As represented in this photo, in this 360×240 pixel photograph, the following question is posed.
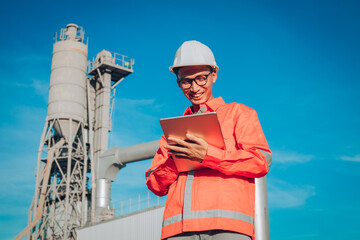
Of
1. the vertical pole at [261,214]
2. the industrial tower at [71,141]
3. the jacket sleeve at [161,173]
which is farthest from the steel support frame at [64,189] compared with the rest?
the jacket sleeve at [161,173]

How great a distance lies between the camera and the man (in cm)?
236

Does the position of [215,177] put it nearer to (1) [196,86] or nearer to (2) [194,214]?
(2) [194,214]

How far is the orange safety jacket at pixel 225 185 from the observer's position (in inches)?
93.0

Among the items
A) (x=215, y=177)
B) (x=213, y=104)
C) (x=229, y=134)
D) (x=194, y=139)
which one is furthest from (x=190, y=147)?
(x=213, y=104)

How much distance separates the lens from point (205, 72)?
2.89 metres

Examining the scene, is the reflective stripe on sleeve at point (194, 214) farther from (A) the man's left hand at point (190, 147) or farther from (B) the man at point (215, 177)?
(A) the man's left hand at point (190, 147)

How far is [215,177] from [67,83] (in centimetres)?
2236

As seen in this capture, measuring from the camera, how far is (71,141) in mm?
22578

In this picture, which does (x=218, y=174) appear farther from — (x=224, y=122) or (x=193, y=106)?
(x=193, y=106)

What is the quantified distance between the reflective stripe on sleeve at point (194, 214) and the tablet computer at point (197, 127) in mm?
186

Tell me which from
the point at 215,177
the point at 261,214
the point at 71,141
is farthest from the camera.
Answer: the point at 71,141

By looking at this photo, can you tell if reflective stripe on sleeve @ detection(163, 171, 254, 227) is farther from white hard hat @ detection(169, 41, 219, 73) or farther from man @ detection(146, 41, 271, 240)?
white hard hat @ detection(169, 41, 219, 73)

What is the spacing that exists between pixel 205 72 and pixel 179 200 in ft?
3.17

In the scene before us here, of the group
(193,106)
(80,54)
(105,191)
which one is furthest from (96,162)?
(193,106)
